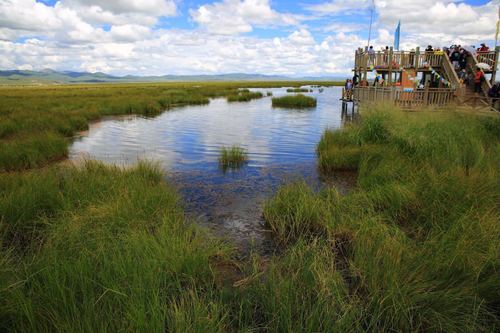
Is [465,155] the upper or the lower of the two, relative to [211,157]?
upper

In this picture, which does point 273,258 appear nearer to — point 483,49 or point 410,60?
point 410,60

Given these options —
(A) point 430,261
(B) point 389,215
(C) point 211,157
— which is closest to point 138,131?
(C) point 211,157

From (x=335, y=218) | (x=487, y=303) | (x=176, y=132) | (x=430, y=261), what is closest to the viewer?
(x=487, y=303)

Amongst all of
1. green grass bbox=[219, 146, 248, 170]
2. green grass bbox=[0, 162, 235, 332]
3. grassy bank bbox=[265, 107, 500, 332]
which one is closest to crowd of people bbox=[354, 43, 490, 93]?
grassy bank bbox=[265, 107, 500, 332]

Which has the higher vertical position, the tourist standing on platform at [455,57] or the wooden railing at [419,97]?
the tourist standing on platform at [455,57]

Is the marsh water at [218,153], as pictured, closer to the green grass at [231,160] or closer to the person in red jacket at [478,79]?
the green grass at [231,160]

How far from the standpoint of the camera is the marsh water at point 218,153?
8.08m

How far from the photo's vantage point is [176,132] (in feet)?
69.1

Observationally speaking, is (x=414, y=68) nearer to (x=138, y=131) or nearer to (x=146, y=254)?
(x=138, y=131)

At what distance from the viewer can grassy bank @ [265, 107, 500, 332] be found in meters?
3.71

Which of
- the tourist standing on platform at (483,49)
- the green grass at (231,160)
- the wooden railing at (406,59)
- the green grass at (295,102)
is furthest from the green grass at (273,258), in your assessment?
the green grass at (295,102)

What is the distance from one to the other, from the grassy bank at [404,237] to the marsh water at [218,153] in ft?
3.15

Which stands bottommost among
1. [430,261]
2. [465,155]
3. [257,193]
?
[257,193]

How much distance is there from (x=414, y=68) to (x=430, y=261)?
21219mm
